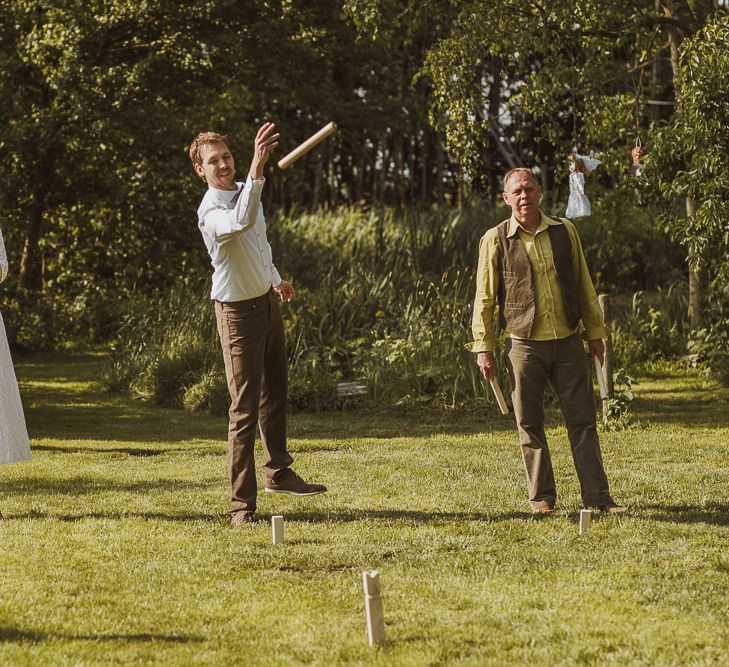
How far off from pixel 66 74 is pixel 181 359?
5220 mm

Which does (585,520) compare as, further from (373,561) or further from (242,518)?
(242,518)

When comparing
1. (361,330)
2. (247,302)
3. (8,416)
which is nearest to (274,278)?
(247,302)

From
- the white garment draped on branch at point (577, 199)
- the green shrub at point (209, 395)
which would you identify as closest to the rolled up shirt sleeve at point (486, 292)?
the white garment draped on branch at point (577, 199)

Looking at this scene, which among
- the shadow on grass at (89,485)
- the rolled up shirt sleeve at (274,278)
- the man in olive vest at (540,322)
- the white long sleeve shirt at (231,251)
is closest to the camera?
the white long sleeve shirt at (231,251)

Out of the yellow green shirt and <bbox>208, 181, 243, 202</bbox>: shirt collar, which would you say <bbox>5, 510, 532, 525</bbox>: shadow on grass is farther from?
<bbox>208, 181, 243, 202</bbox>: shirt collar

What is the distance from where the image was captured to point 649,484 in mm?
7270

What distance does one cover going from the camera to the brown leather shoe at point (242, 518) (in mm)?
6250

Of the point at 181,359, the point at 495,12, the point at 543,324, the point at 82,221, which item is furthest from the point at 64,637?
the point at 82,221

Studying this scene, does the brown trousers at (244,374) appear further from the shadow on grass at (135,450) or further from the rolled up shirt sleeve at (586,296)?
the shadow on grass at (135,450)

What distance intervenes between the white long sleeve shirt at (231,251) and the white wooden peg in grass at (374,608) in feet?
8.06

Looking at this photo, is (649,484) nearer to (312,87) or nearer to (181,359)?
(181,359)

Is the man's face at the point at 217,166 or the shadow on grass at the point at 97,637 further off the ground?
the man's face at the point at 217,166

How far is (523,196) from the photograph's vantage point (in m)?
6.10

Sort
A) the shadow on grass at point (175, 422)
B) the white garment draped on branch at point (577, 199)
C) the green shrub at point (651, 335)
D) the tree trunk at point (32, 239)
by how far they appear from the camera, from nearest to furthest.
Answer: the shadow on grass at point (175, 422) < the white garment draped on branch at point (577, 199) < the green shrub at point (651, 335) < the tree trunk at point (32, 239)
